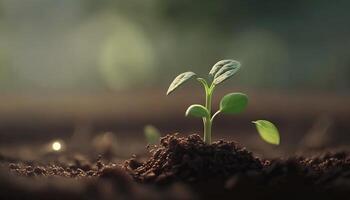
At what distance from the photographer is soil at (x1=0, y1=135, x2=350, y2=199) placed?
1.18 m

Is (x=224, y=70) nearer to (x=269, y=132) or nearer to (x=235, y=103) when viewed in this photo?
(x=235, y=103)

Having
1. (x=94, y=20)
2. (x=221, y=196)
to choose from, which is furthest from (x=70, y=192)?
(x=94, y=20)

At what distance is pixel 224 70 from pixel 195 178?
0.40m

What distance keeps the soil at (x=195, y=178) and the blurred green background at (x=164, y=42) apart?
8.04m

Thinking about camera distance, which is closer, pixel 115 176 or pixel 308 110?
pixel 115 176

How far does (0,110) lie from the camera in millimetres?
6148

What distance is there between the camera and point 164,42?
486 inches

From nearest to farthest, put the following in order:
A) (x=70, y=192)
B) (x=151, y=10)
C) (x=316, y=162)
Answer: (x=70, y=192) → (x=316, y=162) → (x=151, y=10)

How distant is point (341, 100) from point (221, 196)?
5.26m

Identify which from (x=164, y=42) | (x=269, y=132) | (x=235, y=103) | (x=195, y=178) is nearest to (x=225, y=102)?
(x=235, y=103)

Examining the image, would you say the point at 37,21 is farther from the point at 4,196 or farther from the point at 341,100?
the point at 4,196

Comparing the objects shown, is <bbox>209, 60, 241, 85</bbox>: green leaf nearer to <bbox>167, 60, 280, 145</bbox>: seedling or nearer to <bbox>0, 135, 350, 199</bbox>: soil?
<bbox>167, 60, 280, 145</bbox>: seedling

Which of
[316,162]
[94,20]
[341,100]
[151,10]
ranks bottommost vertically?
[316,162]

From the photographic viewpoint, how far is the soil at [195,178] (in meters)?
1.18
